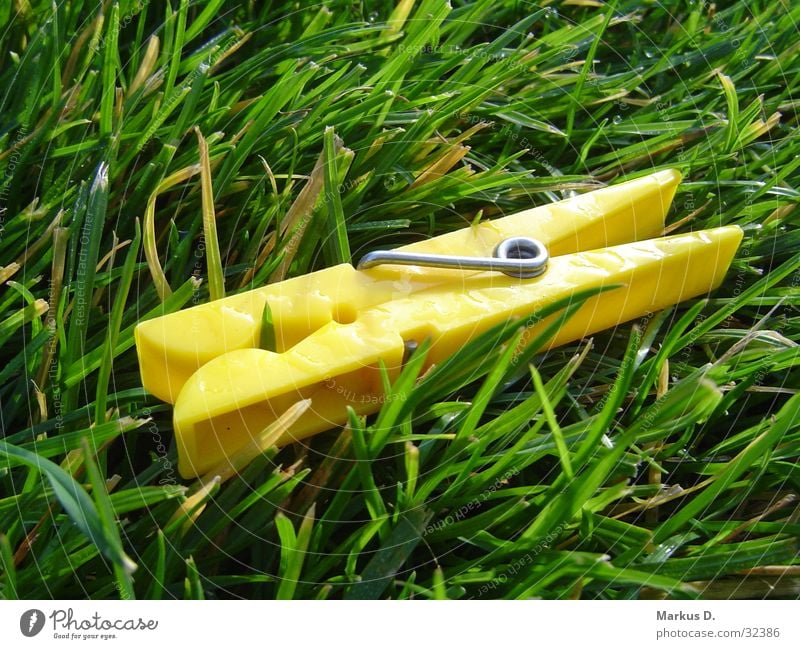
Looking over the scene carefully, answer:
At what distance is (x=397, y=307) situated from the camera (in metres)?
0.85

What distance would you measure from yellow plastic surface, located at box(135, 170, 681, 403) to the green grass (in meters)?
0.03

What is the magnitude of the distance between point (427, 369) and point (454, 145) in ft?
1.17

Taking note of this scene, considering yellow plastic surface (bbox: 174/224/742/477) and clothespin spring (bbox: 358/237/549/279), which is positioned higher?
clothespin spring (bbox: 358/237/549/279)

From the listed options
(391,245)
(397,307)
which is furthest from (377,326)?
(391,245)

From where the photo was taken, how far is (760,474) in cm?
84

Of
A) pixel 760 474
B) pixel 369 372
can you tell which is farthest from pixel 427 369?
pixel 760 474
